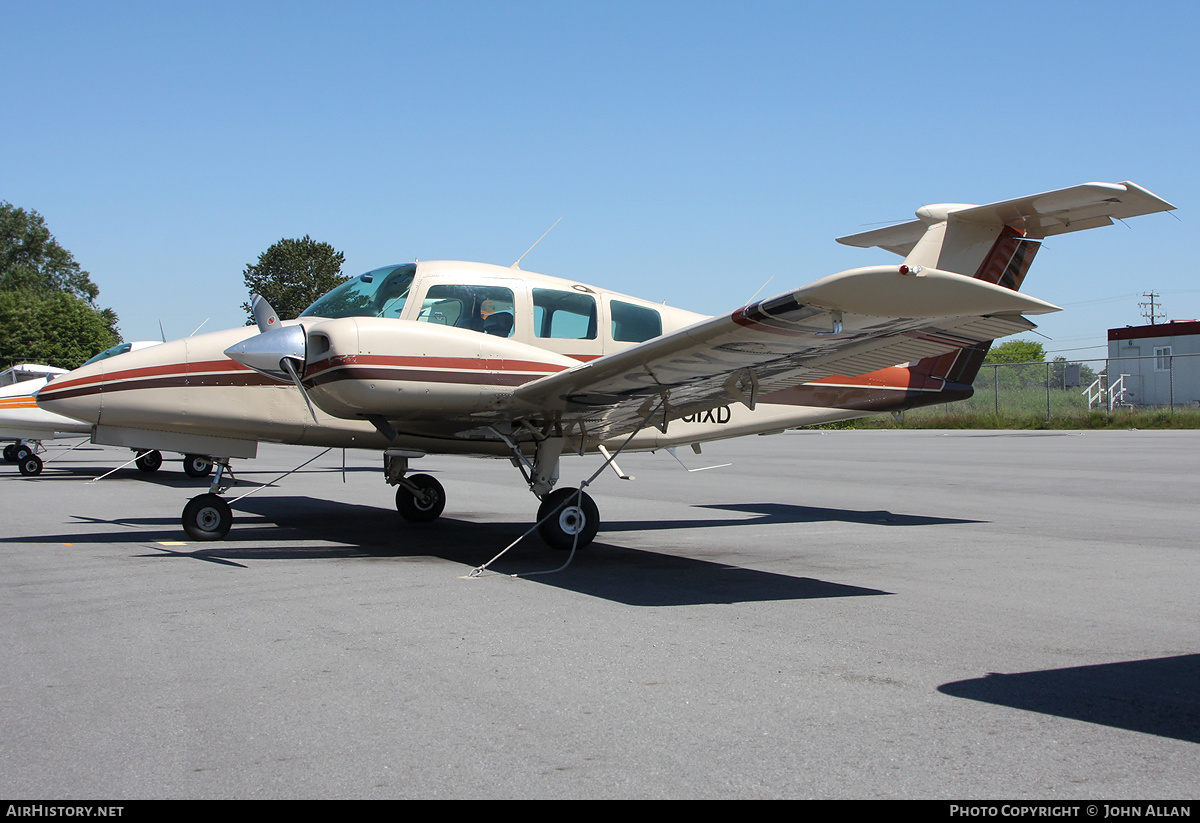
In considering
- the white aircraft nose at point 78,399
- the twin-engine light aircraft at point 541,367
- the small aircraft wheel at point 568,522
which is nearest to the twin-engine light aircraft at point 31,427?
the white aircraft nose at point 78,399

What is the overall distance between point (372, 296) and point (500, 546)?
2872mm

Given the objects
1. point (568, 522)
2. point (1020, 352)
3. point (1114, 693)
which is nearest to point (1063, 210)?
point (1114, 693)

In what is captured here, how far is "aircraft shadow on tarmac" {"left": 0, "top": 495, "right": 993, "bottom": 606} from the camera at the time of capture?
22.0ft

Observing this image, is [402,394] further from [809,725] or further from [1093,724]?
[1093,724]

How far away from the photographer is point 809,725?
360 cm

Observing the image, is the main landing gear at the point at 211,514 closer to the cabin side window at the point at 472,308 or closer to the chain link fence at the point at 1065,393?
the cabin side window at the point at 472,308

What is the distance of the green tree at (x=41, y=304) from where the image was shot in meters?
63.5

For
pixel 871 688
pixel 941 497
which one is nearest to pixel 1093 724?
pixel 871 688

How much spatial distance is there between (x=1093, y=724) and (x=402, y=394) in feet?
17.9

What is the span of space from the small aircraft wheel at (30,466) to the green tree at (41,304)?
1902 inches

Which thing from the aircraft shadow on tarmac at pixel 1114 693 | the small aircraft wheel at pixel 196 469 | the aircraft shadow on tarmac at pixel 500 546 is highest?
the small aircraft wheel at pixel 196 469

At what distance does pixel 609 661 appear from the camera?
460cm

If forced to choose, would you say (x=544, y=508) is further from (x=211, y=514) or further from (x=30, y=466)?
(x=30, y=466)
